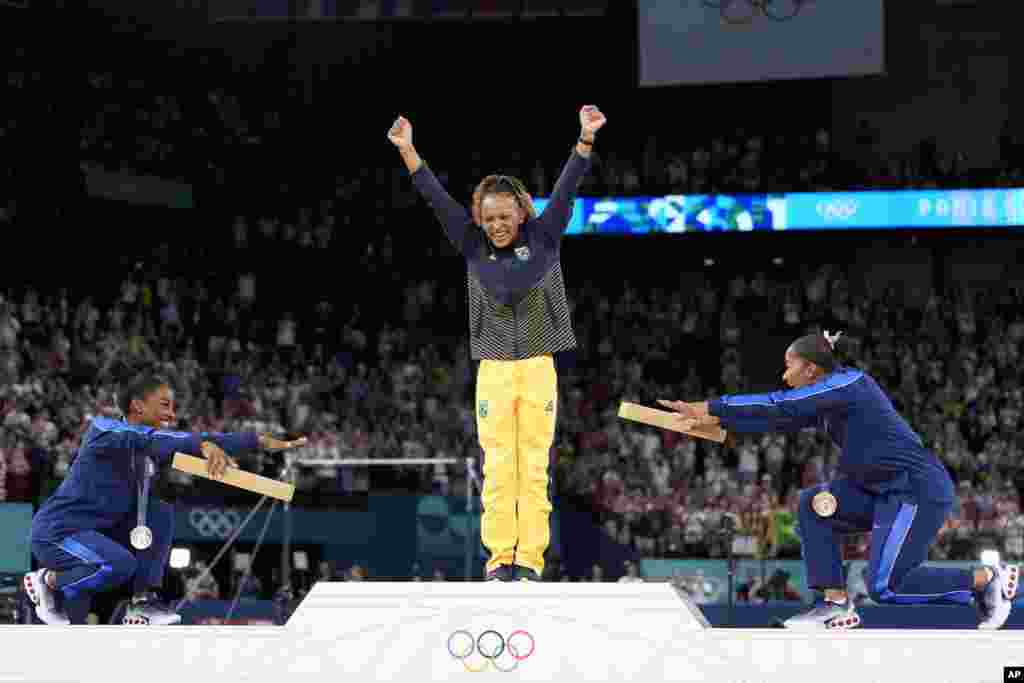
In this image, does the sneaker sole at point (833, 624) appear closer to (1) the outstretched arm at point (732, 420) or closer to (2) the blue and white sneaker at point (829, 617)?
(2) the blue and white sneaker at point (829, 617)

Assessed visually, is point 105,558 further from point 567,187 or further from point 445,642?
point 567,187

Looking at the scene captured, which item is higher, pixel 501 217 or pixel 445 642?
pixel 501 217

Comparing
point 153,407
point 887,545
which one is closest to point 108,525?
point 153,407

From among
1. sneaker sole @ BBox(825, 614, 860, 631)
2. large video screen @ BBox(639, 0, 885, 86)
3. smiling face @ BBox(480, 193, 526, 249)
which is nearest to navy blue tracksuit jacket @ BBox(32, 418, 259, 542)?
smiling face @ BBox(480, 193, 526, 249)

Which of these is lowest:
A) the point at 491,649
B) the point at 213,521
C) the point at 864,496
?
the point at 213,521

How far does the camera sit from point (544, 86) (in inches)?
1184

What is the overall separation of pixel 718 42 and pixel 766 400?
19.0 meters

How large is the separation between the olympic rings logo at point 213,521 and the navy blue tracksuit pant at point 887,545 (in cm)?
1287

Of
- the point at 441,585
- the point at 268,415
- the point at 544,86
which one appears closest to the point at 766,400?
A: the point at 441,585

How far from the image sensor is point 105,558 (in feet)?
23.4

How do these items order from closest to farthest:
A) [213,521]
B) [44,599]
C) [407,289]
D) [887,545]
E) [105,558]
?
[887,545] < [105,558] < [44,599] < [213,521] < [407,289]

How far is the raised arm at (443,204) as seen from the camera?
271 inches

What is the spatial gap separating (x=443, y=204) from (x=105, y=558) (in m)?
2.42

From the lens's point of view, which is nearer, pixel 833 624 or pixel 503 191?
pixel 833 624
